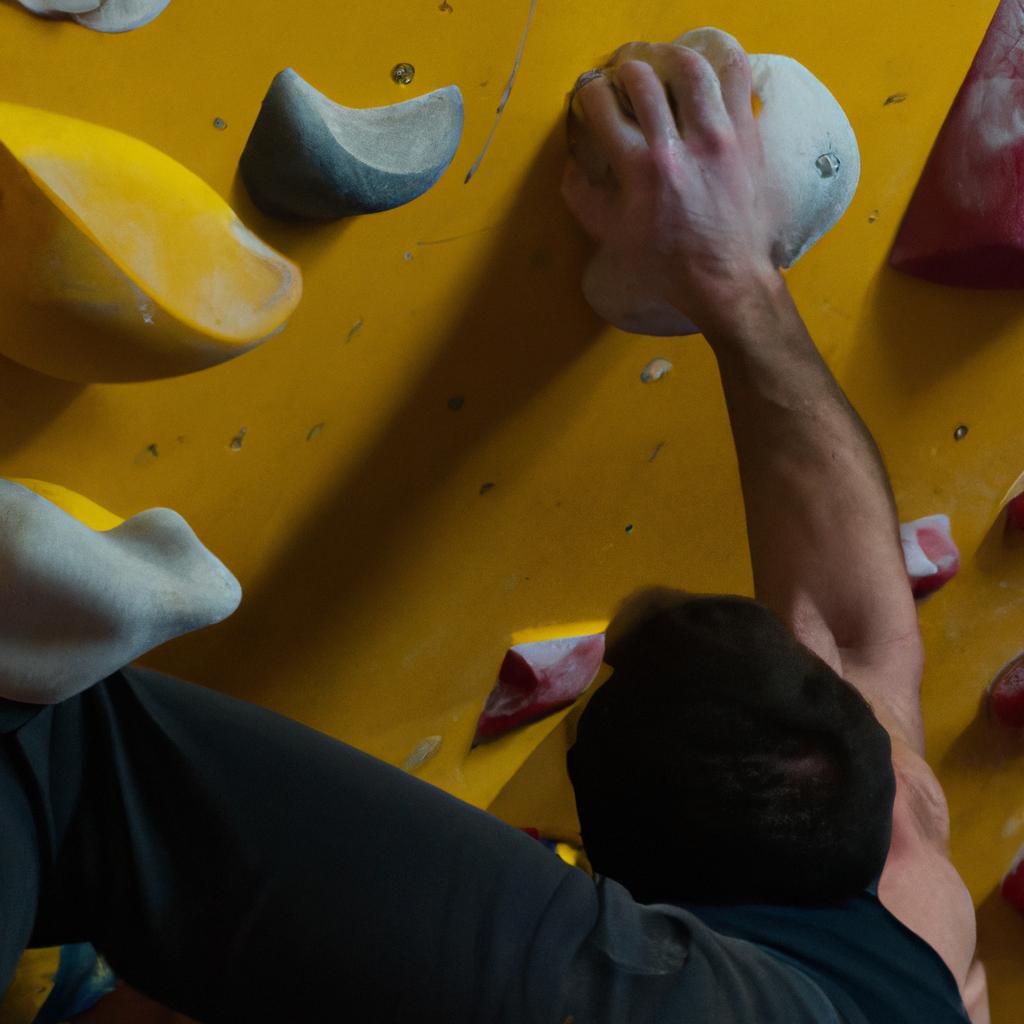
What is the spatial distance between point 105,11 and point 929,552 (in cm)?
86

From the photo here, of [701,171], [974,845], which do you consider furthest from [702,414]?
[974,845]

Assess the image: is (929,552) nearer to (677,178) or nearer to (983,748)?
(983,748)

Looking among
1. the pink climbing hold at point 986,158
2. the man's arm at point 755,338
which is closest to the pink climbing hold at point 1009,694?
the man's arm at point 755,338

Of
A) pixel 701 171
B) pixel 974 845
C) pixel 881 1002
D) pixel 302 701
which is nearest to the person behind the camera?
pixel 881 1002

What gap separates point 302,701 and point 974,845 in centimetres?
82

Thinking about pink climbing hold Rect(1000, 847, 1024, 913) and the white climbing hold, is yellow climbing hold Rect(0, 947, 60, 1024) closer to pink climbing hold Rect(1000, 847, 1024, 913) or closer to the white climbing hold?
the white climbing hold

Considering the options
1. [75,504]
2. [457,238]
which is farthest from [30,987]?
[457,238]

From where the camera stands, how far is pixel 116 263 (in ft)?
1.86

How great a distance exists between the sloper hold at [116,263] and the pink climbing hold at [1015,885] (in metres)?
1.09

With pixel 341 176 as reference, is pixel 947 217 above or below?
below

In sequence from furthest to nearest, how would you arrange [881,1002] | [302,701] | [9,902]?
[302,701] → [881,1002] → [9,902]

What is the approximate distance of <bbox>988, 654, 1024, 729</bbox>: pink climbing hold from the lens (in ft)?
4.05

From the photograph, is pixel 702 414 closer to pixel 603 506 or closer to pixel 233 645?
pixel 603 506

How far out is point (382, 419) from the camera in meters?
0.84
